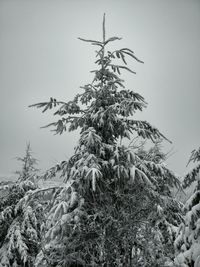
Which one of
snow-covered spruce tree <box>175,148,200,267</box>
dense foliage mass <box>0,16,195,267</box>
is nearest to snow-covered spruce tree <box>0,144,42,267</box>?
dense foliage mass <box>0,16,195,267</box>

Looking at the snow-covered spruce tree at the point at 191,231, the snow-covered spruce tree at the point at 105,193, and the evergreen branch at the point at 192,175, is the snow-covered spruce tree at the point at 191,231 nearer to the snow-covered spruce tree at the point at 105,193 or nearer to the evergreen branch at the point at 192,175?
the evergreen branch at the point at 192,175

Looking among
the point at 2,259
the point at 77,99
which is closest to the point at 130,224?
the point at 77,99

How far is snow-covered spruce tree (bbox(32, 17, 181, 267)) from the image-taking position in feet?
21.5

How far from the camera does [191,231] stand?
6.92 metres

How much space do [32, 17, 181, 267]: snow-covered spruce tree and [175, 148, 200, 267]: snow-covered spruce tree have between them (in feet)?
1.81

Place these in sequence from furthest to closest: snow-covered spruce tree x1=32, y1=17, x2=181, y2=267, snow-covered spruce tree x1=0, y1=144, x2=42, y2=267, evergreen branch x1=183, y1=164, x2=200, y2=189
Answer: snow-covered spruce tree x1=0, y1=144, x2=42, y2=267 → evergreen branch x1=183, y1=164, x2=200, y2=189 → snow-covered spruce tree x1=32, y1=17, x2=181, y2=267

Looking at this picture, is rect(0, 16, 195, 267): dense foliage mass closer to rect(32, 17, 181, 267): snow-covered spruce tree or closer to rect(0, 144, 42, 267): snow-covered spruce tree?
rect(32, 17, 181, 267): snow-covered spruce tree

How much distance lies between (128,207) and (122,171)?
0.95 m

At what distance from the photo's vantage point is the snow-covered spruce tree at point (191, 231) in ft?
21.7

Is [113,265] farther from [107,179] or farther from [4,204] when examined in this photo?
[4,204]

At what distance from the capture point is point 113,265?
695 centimetres

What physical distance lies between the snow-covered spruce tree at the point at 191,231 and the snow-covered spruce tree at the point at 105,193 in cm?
55

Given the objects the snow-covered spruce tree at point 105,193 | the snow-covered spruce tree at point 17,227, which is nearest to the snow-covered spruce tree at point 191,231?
the snow-covered spruce tree at point 105,193

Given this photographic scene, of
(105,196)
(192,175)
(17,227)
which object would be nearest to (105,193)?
(105,196)
